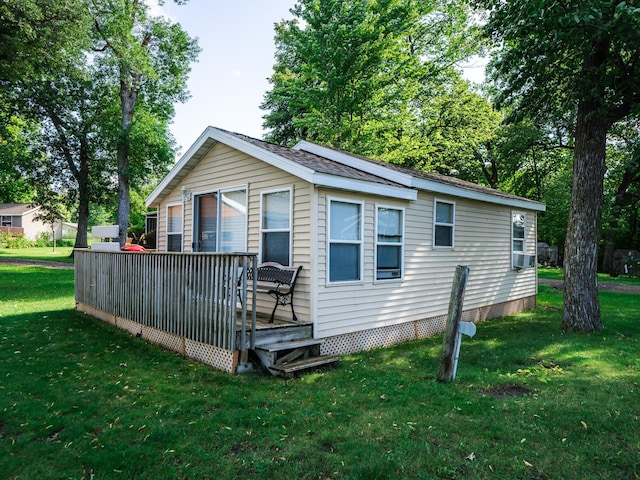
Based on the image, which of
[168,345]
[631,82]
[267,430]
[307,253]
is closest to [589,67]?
[631,82]

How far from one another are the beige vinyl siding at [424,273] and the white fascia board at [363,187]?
7.2 inches

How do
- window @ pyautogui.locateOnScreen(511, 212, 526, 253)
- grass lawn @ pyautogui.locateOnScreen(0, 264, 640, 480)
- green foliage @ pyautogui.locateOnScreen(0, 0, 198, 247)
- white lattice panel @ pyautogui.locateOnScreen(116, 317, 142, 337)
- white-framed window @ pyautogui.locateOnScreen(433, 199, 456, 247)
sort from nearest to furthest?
grass lawn @ pyautogui.locateOnScreen(0, 264, 640, 480) < white lattice panel @ pyautogui.locateOnScreen(116, 317, 142, 337) < white-framed window @ pyautogui.locateOnScreen(433, 199, 456, 247) < window @ pyautogui.locateOnScreen(511, 212, 526, 253) < green foliage @ pyautogui.locateOnScreen(0, 0, 198, 247)

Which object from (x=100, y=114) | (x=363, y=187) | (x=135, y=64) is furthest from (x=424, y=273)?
(x=100, y=114)

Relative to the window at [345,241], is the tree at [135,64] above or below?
above

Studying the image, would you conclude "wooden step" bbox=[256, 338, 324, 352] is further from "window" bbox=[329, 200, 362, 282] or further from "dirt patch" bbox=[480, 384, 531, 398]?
"dirt patch" bbox=[480, 384, 531, 398]

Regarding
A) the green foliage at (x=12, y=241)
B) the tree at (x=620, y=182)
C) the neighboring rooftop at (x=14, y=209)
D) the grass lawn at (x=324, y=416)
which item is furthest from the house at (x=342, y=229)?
the neighboring rooftop at (x=14, y=209)

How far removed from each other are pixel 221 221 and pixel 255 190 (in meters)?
1.22

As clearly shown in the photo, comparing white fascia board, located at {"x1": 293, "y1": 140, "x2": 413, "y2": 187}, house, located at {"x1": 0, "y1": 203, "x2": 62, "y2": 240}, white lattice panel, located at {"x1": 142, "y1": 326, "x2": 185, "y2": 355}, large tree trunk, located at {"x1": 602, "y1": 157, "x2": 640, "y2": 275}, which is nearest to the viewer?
white lattice panel, located at {"x1": 142, "y1": 326, "x2": 185, "y2": 355}

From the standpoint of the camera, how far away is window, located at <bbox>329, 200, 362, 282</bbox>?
6.20 m

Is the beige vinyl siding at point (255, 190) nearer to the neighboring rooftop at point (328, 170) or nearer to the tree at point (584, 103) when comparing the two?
the neighboring rooftop at point (328, 170)

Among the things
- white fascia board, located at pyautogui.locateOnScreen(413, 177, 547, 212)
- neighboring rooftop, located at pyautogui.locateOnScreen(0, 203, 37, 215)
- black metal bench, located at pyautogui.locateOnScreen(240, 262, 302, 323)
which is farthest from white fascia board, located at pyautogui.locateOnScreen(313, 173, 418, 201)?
neighboring rooftop, located at pyautogui.locateOnScreen(0, 203, 37, 215)

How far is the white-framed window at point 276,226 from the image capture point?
21.1ft

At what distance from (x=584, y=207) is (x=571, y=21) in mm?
3466

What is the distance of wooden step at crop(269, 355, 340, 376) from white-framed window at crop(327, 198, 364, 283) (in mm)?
1173
